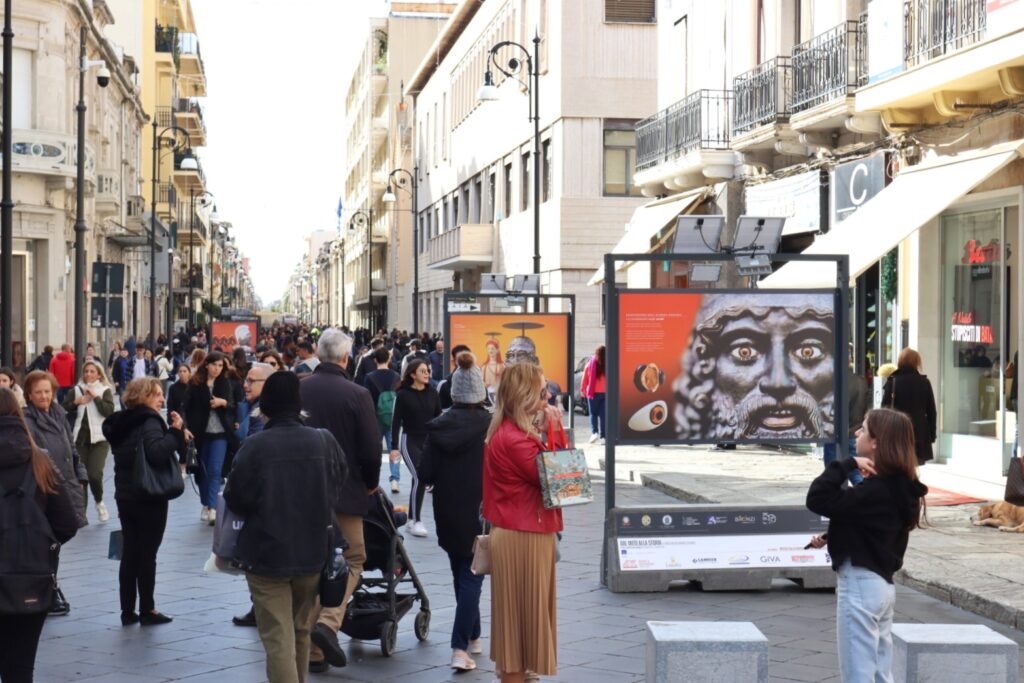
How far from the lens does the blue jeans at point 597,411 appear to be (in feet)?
76.4

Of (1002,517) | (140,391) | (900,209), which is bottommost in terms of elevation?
(1002,517)

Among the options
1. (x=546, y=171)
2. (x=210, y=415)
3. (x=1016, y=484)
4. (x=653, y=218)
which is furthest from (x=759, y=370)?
(x=546, y=171)

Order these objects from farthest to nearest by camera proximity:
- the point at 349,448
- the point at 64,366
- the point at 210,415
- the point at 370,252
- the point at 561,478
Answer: the point at 370,252, the point at 64,366, the point at 210,415, the point at 349,448, the point at 561,478

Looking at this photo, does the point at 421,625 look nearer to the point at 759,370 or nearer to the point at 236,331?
the point at 759,370

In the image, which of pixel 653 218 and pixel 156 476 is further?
pixel 653 218

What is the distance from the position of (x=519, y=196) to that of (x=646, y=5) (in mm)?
8136

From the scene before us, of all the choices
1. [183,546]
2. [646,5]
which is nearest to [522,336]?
[183,546]

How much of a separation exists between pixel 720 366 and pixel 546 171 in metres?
29.9

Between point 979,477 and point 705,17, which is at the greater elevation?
point 705,17

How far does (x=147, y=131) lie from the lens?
223ft

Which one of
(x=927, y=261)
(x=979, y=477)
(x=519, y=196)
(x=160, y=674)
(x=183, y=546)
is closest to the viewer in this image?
(x=160, y=674)

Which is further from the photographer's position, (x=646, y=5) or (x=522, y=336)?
(x=646, y=5)

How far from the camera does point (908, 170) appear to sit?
59.4 ft

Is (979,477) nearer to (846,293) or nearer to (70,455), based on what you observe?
(846,293)
